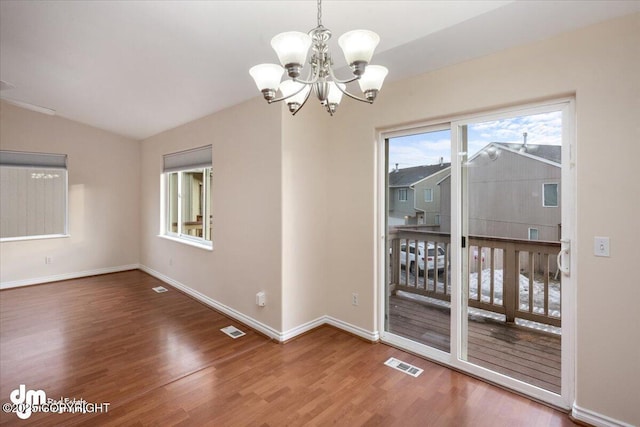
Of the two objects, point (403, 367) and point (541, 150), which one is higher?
point (541, 150)

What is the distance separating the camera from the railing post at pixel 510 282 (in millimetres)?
2398

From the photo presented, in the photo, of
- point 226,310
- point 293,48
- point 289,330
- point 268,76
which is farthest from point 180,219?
point 293,48

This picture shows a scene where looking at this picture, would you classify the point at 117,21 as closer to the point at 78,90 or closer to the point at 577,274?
the point at 78,90

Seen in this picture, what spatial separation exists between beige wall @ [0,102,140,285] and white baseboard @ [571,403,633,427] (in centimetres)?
647

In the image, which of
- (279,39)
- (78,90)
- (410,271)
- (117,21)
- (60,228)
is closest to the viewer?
(279,39)

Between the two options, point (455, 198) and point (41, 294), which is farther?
point (41, 294)

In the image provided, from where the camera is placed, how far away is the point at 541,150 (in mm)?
2217

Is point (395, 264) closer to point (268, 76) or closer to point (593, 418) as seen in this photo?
point (593, 418)

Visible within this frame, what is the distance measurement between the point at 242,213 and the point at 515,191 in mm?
2582

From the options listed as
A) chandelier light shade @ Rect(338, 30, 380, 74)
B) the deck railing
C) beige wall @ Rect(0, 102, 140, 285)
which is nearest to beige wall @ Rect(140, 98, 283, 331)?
the deck railing

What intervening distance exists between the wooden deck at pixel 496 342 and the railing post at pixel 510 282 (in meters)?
0.12

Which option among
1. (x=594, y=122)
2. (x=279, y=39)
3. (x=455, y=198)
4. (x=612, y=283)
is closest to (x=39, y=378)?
(x=279, y=39)

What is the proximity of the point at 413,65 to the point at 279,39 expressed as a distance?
1553 mm

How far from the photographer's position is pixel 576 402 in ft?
6.60
